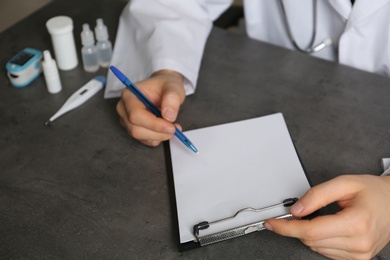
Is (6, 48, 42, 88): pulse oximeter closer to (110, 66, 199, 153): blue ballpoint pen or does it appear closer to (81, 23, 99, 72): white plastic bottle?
(81, 23, 99, 72): white plastic bottle

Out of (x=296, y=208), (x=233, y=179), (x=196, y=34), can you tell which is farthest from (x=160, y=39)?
(x=296, y=208)

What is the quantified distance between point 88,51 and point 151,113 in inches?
10.5

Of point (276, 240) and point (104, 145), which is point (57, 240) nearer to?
point (104, 145)

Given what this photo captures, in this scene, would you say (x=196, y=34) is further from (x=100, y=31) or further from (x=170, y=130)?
(x=170, y=130)

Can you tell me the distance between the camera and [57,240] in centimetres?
67

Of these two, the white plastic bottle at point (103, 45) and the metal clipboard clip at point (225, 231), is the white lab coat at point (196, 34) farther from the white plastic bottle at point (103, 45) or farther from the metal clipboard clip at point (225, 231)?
the metal clipboard clip at point (225, 231)

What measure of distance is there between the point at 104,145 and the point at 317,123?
1.36ft

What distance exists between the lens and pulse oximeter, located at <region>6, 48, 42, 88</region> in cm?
91

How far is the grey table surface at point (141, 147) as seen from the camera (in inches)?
26.0

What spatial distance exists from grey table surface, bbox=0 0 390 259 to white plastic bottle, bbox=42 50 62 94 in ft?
0.06

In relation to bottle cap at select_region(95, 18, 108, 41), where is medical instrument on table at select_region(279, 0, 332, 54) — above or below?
above

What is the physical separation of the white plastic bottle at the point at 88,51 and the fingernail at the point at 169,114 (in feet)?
0.93

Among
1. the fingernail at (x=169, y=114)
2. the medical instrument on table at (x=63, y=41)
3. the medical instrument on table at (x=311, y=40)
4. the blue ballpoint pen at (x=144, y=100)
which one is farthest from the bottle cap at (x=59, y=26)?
the medical instrument on table at (x=311, y=40)

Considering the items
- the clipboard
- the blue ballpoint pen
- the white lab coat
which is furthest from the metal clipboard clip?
the white lab coat
